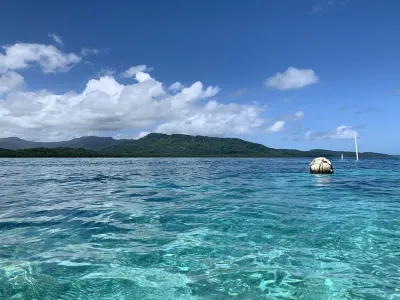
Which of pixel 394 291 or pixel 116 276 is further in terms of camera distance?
pixel 116 276

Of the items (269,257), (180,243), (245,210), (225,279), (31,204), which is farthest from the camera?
(31,204)

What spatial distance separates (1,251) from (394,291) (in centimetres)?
1224

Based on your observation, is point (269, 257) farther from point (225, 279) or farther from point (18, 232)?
point (18, 232)

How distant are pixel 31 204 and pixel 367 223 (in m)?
21.0

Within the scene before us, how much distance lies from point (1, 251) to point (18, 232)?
2824mm

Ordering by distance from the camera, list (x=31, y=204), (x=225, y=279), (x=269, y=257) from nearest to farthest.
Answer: (x=225, y=279) < (x=269, y=257) < (x=31, y=204)

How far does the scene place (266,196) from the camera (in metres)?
24.4

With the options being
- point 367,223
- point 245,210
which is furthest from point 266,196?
point 367,223

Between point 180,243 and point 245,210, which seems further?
point 245,210

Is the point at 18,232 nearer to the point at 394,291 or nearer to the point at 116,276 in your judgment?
the point at 116,276

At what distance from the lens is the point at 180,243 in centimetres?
1148

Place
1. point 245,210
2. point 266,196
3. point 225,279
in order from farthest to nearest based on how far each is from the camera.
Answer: point 266,196 < point 245,210 < point 225,279

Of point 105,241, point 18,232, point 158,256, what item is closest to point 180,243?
point 158,256

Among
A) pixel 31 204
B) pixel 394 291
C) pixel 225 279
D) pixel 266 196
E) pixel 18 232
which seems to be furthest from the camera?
pixel 266 196
